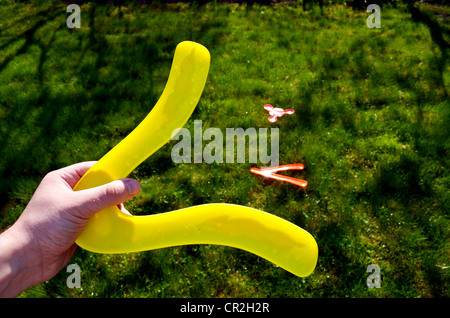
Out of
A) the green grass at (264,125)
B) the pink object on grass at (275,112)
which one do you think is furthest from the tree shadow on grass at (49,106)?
the pink object on grass at (275,112)

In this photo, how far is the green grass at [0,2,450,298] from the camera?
2205 millimetres

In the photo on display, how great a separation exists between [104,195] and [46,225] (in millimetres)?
272

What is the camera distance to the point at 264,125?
10.5 feet

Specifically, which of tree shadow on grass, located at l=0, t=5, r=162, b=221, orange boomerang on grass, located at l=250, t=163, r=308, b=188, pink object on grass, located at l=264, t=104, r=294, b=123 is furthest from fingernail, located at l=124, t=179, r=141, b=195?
pink object on grass, located at l=264, t=104, r=294, b=123

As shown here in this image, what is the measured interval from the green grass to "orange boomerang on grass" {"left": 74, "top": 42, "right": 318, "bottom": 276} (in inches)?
31.8

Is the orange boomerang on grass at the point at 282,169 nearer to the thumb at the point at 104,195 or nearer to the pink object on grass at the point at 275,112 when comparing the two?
the pink object on grass at the point at 275,112

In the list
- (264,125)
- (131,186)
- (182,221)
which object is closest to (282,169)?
(264,125)

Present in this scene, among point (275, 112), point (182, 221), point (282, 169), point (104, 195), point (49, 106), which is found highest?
point (104, 195)

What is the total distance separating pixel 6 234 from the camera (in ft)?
4.38

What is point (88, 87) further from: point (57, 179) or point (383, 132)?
point (383, 132)

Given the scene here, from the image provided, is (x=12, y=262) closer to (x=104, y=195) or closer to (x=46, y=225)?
(x=46, y=225)
